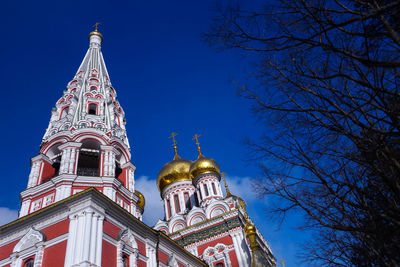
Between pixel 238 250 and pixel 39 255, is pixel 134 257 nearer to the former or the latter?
pixel 39 255

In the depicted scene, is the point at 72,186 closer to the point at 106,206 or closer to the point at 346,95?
the point at 106,206

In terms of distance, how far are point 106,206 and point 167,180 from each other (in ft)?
49.2

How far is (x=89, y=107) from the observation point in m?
17.3

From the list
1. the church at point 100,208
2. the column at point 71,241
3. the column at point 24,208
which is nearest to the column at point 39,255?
the church at point 100,208

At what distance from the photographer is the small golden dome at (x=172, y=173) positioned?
87.9 feet

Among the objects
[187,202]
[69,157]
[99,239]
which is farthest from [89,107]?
[187,202]

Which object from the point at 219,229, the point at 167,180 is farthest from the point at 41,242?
the point at 167,180

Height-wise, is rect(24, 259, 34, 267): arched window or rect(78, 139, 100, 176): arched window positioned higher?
rect(78, 139, 100, 176): arched window

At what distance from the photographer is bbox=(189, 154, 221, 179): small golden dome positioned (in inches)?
981

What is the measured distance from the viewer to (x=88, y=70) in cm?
1950

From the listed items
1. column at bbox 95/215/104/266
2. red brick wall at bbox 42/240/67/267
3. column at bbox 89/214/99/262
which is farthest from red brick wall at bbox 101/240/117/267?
red brick wall at bbox 42/240/67/267

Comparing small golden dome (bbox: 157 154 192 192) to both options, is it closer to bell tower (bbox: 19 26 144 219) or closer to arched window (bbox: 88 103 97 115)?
Answer: bell tower (bbox: 19 26 144 219)

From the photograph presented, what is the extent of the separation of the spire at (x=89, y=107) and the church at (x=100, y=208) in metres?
0.05

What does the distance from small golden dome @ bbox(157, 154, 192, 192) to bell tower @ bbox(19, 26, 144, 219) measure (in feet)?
30.1
